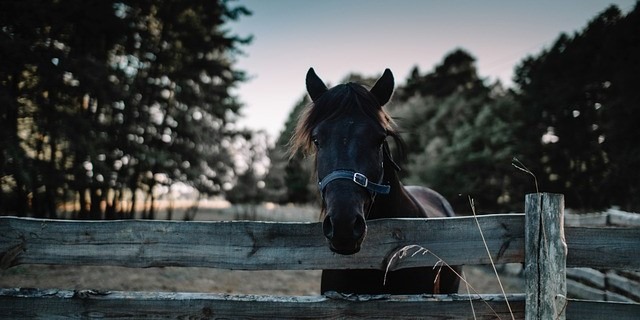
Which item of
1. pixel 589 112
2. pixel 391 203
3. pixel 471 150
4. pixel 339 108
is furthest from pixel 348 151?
pixel 471 150

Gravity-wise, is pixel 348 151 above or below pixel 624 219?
above

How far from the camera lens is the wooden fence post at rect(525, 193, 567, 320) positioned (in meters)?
2.39

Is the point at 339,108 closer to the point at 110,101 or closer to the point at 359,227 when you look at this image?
the point at 359,227

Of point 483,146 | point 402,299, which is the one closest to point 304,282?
point 402,299

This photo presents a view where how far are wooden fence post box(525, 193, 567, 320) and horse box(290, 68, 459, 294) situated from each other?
57 cm

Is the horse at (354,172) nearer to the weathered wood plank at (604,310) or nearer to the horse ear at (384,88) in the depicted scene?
the horse ear at (384,88)

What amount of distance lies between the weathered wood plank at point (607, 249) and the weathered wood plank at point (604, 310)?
0.78 feet

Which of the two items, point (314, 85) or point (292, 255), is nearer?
point (292, 255)

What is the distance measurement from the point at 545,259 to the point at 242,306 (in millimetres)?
1809

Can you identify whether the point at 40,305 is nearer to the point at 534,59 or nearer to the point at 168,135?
the point at 168,135

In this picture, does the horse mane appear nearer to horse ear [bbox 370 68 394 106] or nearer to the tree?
horse ear [bbox 370 68 394 106]

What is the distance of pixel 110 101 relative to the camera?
47.0 feet

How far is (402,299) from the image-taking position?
2.53 meters

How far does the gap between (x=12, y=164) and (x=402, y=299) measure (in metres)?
12.5
